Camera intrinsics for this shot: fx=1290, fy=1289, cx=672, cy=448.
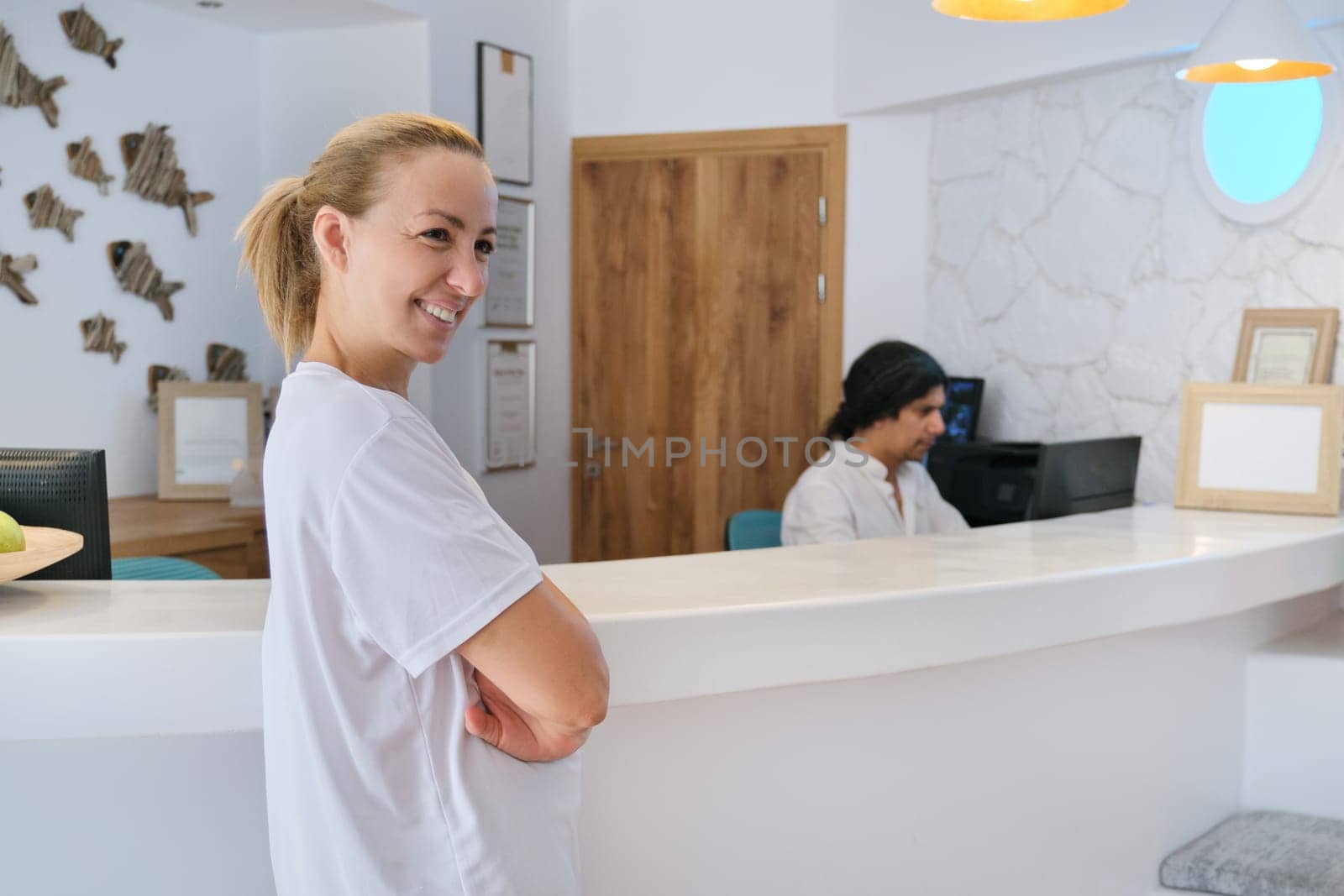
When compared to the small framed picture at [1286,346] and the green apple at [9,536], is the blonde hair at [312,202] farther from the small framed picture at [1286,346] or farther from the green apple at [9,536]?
the small framed picture at [1286,346]

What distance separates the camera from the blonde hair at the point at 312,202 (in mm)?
1159

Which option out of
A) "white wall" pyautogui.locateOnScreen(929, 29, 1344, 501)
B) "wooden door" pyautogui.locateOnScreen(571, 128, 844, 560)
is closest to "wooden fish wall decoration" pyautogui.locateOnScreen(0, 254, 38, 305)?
"wooden door" pyautogui.locateOnScreen(571, 128, 844, 560)

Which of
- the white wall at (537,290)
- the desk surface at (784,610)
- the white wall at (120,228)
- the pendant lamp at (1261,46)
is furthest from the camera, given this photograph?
the white wall at (537,290)

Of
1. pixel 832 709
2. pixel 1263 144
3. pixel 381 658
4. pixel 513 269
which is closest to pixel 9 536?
pixel 381 658

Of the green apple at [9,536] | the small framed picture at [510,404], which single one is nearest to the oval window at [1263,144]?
the small framed picture at [510,404]

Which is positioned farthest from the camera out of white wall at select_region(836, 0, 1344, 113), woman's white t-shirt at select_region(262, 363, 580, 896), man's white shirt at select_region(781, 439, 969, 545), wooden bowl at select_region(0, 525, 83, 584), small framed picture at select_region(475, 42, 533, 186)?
small framed picture at select_region(475, 42, 533, 186)

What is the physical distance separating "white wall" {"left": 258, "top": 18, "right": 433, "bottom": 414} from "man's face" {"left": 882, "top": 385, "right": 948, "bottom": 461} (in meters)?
1.73

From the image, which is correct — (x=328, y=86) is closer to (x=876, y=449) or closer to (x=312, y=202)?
(x=876, y=449)

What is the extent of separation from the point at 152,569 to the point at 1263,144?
305 cm

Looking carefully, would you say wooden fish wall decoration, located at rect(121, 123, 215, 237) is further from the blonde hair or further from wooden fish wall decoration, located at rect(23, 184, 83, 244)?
the blonde hair

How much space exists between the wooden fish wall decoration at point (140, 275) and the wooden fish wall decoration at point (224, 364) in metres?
0.20

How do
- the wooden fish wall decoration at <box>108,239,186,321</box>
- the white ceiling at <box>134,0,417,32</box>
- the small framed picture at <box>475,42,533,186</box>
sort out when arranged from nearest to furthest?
1. the wooden fish wall decoration at <box>108,239,186,321</box>
2. the white ceiling at <box>134,0,417,32</box>
3. the small framed picture at <box>475,42,533,186</box>

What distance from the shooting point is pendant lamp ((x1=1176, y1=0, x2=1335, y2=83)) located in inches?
111

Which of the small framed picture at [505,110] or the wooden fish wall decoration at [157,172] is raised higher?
the small framed picture at [505,110]
